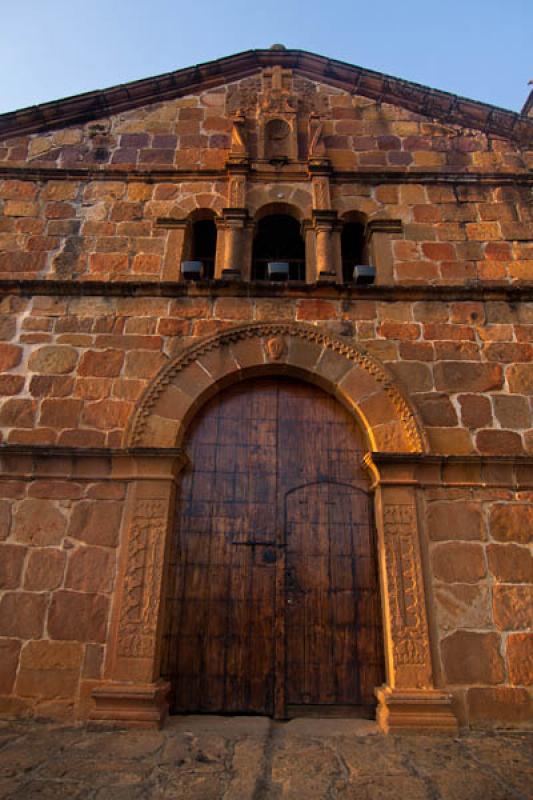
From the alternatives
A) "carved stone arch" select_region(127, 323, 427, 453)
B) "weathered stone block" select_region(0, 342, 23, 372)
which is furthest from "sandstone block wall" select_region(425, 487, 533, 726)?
"weathered stone block" select_region(0, 342, 23, 372)

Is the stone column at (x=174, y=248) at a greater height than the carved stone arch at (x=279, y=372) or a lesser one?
greater

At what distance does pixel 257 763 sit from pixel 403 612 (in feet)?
5.89

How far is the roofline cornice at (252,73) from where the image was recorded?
23.2 feet

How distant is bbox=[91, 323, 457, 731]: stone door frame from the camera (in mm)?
4316

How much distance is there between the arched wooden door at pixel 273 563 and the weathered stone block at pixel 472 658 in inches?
24.0

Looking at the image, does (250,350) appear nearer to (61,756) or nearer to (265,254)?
(265,254)

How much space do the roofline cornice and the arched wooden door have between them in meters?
4.57

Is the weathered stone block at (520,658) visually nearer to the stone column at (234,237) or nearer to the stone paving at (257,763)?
the stone paving at (257,763)

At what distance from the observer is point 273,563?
16.5ft

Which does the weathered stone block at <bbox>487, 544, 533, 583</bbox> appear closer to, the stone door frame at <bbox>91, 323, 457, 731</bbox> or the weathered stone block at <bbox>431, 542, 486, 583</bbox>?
the weathered stone block at <bbox>431, 542, 486, 583</bbox>

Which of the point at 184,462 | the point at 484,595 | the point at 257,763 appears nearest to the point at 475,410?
the point at 484,595

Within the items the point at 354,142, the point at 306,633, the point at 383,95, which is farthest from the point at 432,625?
the point at 383,95

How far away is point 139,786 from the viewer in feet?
10.1

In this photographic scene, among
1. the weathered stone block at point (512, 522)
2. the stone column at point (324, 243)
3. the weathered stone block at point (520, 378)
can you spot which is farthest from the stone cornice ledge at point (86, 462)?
the weathered stone block at point (520, 378)
